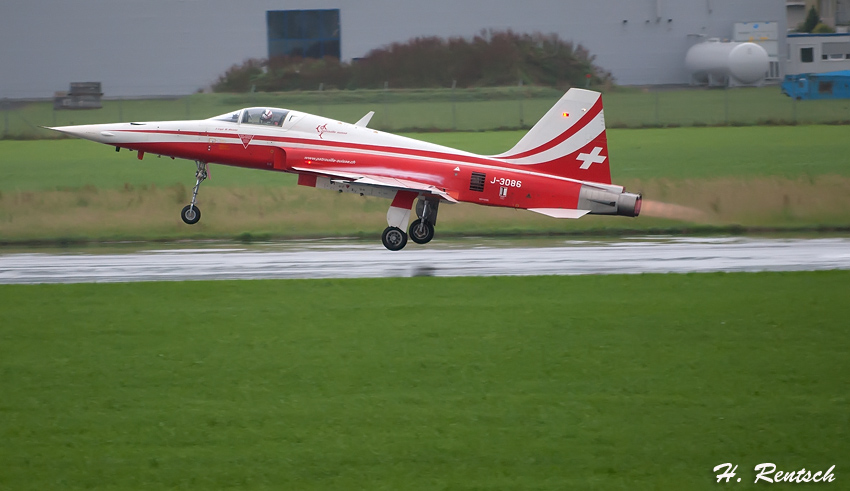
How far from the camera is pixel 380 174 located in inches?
862

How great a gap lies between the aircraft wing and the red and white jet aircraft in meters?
0.02

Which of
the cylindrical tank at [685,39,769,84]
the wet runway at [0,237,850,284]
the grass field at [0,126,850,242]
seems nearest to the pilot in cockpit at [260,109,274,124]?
the wet runway at [0,237,850,284]

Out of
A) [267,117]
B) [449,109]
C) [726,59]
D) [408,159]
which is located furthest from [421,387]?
Answer: [726,59]

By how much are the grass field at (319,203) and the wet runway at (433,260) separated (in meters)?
1.99

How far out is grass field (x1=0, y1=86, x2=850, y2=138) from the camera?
135 ft

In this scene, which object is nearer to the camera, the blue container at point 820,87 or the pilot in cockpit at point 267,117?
the pilot in cockpit at point 267,117

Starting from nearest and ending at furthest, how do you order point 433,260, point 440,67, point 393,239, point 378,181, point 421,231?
point 433,260 < point 378,181 < point 393,239 < point 421,231 < point 440,67

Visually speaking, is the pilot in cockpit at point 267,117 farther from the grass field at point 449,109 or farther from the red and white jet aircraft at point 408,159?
the grass field at point 449,109

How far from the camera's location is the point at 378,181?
21422 millimetres

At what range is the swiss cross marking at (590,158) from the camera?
21438mm

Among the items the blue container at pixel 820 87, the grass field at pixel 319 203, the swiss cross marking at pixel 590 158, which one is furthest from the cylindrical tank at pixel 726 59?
the swiss cross marking at pixel 590 158

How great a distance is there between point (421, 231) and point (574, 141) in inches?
164

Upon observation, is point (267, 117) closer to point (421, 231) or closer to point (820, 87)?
point (421, 231)

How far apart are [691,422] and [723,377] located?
1.68 m
